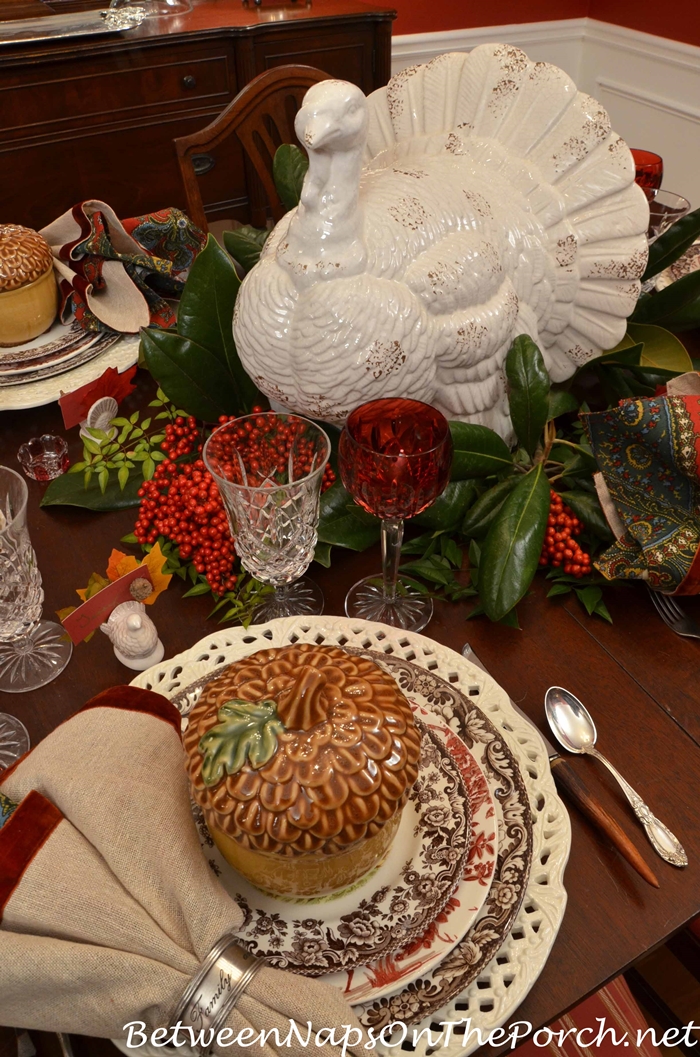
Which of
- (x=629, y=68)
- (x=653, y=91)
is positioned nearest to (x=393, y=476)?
(x=653, y=91)

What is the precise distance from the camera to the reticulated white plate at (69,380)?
3.01ft

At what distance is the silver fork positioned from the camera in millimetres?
683

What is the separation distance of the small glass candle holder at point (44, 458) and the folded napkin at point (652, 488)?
569 millimetres

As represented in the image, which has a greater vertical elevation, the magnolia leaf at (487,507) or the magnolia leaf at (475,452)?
the magnolia leaf at (475,452)

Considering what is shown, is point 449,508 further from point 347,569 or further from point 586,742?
point 586,742

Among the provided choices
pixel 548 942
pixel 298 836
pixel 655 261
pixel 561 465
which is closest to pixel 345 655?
pixel 298 836

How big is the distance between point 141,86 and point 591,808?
6.73ft

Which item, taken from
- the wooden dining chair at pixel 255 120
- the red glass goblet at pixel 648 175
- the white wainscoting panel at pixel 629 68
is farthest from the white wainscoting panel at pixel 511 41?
the red glass goblet at pixel 648 175

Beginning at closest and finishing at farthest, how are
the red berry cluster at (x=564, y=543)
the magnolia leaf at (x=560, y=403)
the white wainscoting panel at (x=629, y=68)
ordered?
the red berry cluster at (x=564, y=543) < the magnolia leaf at (x=560, y=403) < the white wainscoting panel at (x=629, y=68)

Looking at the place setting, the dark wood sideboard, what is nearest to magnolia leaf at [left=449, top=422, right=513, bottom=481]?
the place setting

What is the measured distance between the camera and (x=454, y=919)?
1.52 ft

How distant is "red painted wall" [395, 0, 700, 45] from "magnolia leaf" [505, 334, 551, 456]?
2.18m

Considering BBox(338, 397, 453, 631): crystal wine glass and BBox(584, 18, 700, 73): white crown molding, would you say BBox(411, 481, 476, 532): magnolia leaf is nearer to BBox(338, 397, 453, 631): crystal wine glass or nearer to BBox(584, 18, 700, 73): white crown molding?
BBox(338, 397, 453, 631): crystal wine glass

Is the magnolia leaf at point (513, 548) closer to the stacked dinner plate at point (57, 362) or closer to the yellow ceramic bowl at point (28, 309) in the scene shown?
the stacked dinner plate at point (57, 362)
